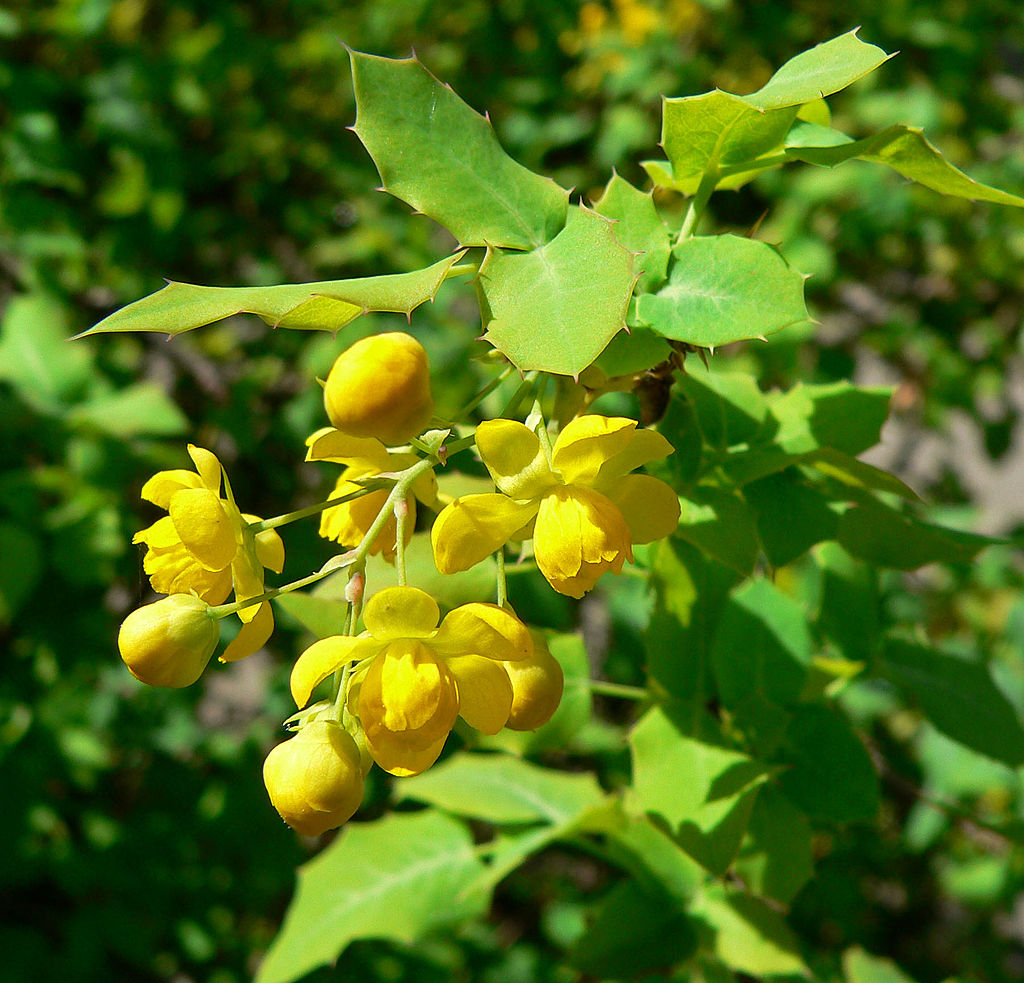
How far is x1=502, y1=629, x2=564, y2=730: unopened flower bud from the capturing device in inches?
29.8

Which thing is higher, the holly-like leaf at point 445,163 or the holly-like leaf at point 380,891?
the holly-like leaf at point 445,163

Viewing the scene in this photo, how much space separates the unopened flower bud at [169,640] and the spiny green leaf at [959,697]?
86 centimetres

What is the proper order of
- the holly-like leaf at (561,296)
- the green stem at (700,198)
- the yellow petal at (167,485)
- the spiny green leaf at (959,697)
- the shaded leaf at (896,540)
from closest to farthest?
the holly-like leaf at (561,296)
the yellow petal at (167,485)
the green stem at (700,198)
the shaded leaf at (896,540)
the spiny green leaf at (959,697)

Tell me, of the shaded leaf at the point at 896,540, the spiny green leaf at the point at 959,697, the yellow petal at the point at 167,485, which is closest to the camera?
the yellow petal at the point at 167,485

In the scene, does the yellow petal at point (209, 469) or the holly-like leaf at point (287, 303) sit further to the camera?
the yellow petal at point (209, 469)

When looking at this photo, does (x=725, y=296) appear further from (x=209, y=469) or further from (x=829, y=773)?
(x=829, y=773)

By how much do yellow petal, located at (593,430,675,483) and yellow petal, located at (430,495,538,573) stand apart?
6 centimetres

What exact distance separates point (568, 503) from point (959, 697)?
777 millimetres

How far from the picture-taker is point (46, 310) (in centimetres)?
198

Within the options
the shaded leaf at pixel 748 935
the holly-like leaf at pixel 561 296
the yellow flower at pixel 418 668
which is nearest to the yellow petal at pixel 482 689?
the yellow flower at pixel 418 668

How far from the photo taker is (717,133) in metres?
0.84

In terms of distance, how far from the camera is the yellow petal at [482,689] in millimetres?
727

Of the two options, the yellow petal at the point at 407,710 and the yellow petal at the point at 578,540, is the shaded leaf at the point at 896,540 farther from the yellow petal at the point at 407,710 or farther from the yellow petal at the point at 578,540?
the yellow petal at the point at 407,710

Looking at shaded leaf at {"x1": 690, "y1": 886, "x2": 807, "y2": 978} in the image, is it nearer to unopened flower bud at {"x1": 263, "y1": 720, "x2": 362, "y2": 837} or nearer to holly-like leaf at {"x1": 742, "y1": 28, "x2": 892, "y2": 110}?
unopened flower bud at {"x1": 263, "y1": 720, "x2": 362, "y2": 837}
